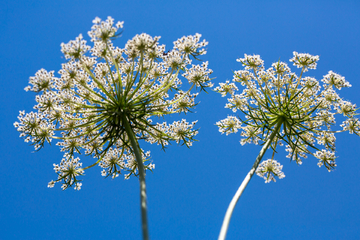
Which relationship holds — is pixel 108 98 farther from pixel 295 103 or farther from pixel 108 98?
pixel 295 103

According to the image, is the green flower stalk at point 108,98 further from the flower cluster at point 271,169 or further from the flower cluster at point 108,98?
Result: the flower cluster at point 271,169

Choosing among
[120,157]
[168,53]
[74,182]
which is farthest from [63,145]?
[168,53]

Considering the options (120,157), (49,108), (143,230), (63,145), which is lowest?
(143,230)

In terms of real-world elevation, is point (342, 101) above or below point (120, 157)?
above

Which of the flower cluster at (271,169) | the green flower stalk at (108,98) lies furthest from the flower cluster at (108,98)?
the flower cluster at (271,169)

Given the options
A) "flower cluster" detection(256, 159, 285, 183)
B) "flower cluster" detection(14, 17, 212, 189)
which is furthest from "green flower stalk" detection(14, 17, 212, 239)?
"flower cluster" detection(256, 159, 285, 183)

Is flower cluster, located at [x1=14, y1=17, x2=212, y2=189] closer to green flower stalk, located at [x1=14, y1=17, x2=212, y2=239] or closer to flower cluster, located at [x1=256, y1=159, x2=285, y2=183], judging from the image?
green flower stalk, located at [x1=14, y1=17, x2=212, y2=239]

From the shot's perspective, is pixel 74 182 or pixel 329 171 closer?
pixel 74 182

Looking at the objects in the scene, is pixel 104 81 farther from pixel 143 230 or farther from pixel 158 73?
pixel 143 230

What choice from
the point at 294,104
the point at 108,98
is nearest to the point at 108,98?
the point at 108,98
